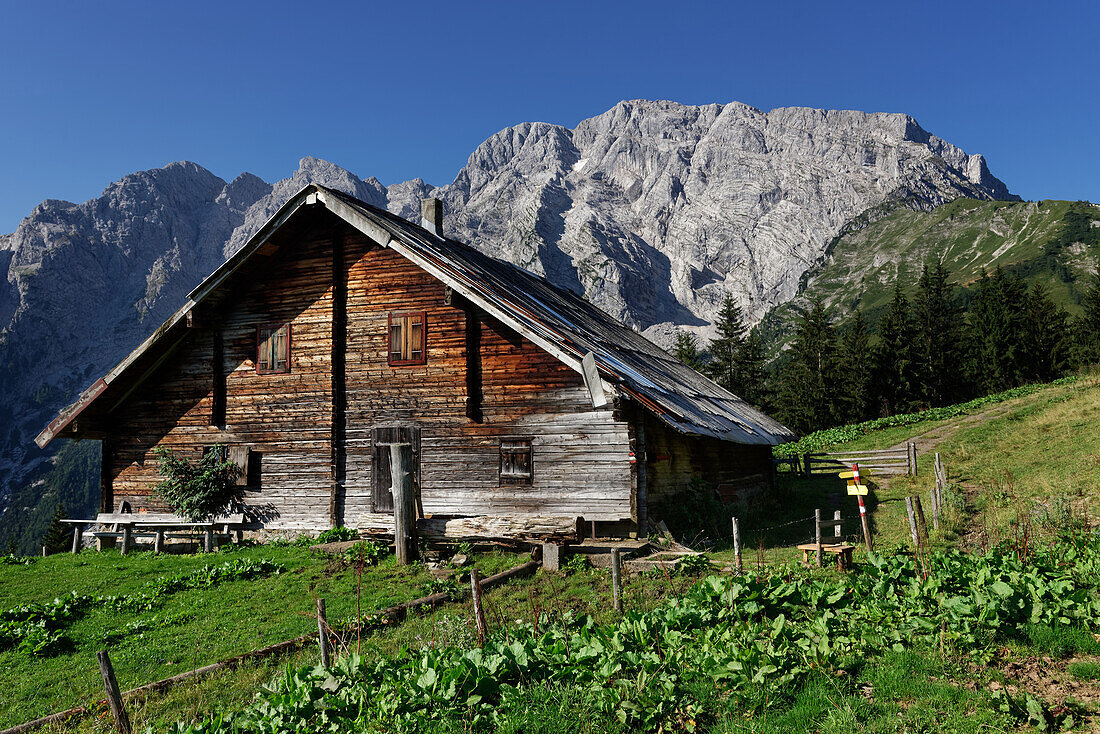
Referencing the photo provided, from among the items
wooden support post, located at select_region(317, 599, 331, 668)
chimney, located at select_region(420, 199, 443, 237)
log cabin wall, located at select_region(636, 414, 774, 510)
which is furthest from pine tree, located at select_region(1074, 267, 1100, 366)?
wooden support post, located at select_region(317, 599, 331, 668)

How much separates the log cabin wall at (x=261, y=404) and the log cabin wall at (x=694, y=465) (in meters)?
9.51

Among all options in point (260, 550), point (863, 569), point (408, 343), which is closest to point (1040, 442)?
point (863, 569)

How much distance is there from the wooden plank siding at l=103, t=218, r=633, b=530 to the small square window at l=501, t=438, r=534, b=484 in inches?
7.0

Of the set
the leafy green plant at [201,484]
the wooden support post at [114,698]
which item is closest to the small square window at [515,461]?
the leafy green plant at [201,484]

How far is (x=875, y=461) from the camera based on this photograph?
97.2 feet

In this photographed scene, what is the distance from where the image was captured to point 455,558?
14.8 metres

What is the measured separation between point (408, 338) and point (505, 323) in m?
3.61

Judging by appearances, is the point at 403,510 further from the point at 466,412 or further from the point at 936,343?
the point at 936,343

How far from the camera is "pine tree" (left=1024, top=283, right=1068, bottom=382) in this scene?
206 ft

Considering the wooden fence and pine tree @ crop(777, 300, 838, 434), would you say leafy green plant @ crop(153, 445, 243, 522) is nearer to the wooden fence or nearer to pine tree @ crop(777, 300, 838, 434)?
the wooden fence

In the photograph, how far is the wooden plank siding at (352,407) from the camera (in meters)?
17.0

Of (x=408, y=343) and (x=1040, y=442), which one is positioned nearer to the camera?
(x=408, y=343)

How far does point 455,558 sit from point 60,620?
24.1ft

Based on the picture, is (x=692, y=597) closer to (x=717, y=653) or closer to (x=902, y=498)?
(x=717, y=653)
